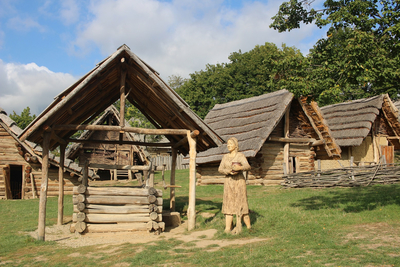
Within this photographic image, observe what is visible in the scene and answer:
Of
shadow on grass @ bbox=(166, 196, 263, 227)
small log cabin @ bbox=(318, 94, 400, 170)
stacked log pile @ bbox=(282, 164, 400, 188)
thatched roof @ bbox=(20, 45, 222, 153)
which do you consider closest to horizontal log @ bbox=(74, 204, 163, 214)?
shadow on grass @ bbox=(166, 196, 263, 227)

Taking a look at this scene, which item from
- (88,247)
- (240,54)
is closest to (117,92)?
A: (88,247)

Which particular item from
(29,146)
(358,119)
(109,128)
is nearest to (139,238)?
(109,128)

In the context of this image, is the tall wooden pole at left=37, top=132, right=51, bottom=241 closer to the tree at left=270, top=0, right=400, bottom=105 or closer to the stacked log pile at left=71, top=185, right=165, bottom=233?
the stacked log pile at left=71, top=185, right=165, bottom=233

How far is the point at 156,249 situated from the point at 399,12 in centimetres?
834

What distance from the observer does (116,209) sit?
9336mm

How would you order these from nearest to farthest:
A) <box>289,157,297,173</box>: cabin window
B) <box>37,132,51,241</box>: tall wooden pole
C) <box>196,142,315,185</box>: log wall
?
<box>37,132,51,241</box>: tall wooden pole, <box>196,142,315,185</box>: log wall, <box>289,157,297,173</box>: cabin window

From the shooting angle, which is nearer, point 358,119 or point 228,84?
point 358,119

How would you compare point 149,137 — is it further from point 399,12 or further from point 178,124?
point 399,12

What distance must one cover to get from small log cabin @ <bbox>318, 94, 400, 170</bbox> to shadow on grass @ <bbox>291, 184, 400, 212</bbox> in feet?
31.4

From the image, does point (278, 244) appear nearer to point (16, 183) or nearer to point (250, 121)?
point (250, 121)

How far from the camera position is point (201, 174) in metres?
22.5

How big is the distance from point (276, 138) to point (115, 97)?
37.3ft

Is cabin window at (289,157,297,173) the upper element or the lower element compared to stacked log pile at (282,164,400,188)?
upper

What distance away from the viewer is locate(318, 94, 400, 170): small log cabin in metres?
23.3
